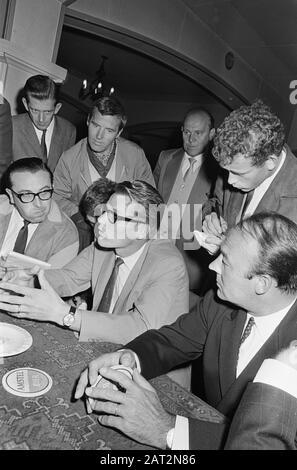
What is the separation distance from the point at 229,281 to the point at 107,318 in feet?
1.97

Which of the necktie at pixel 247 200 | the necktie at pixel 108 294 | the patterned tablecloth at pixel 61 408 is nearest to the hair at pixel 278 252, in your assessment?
the patterned tablecloth at pixel 61 408

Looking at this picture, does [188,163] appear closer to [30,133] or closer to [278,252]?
[30,133]

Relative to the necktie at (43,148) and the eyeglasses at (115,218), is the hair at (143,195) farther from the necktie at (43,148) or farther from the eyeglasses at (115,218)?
the necktie at (43,148)

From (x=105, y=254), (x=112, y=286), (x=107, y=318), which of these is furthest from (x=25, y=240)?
(x=107, y=318)

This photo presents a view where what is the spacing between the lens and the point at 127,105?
13594 millimetres

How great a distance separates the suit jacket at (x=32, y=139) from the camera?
3527 mm

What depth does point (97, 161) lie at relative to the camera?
356 centimetres

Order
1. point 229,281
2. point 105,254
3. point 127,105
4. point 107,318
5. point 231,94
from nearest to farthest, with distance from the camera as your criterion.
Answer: point 229,281, point 107,318, point 105,254, point 231,94, point 127,105

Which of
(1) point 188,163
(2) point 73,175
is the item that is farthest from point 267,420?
→ (1) point 188,163

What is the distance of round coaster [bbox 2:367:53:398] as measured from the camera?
1368 mm

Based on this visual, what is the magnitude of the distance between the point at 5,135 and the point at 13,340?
1871mm

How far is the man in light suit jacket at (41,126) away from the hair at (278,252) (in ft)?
7.57

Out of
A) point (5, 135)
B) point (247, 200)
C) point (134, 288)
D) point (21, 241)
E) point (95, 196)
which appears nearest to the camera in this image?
point (134, 288)
